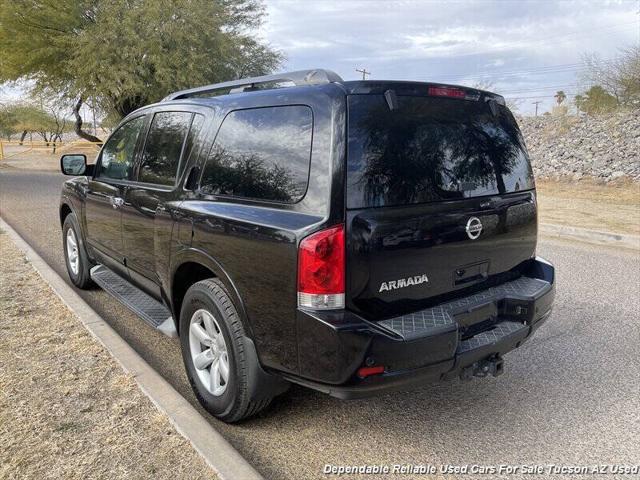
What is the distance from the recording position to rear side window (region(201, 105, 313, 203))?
2.72m

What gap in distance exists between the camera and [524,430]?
311 centimetres

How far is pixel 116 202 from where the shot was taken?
4387 millimetres

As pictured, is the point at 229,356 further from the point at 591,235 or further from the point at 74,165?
the point at 591,235

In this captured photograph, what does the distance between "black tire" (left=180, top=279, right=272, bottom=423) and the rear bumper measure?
0.34 metres

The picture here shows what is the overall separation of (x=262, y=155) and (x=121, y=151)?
7.44 feet

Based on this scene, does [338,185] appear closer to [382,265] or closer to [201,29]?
[382,265]

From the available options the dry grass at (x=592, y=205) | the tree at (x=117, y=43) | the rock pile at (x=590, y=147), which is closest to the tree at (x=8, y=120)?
the tree at (x=117, y=43)

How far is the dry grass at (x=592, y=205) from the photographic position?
970 cm

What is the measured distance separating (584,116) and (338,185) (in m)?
20.3

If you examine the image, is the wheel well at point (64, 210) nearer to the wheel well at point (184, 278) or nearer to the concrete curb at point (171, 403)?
the concrete curb at point (171, 403)

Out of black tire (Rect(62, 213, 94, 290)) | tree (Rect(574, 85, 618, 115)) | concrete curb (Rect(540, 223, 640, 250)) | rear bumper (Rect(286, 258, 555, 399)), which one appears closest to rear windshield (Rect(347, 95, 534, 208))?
rear bumper (Rect(286, 258, 555, 399))

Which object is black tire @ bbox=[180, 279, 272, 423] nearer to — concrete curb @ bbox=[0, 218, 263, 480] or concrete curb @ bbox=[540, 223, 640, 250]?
concrete curb @ bbox=[0, 218, 263, 480]

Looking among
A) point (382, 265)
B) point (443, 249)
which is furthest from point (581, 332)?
point (382, 265)

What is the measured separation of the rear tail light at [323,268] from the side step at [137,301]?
59.7 inches
